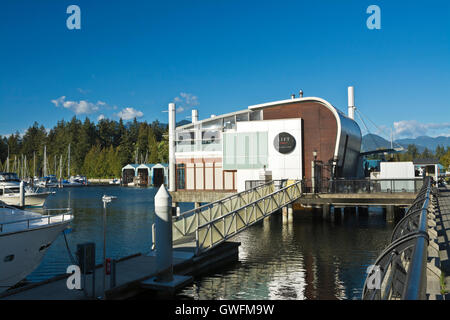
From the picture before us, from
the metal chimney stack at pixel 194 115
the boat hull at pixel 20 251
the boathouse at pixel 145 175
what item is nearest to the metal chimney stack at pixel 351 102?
the metal chimney stack at pixel 194 115

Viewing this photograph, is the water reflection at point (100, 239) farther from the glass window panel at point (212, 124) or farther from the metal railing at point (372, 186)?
the metal railing at point (372, 186)

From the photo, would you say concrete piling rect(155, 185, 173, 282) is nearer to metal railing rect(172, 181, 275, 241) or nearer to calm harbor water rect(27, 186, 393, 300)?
calm harbor water rect(27, 186, 393, 300)

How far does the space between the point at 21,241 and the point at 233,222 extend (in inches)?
356

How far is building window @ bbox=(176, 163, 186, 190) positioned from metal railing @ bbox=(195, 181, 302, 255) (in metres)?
17.0

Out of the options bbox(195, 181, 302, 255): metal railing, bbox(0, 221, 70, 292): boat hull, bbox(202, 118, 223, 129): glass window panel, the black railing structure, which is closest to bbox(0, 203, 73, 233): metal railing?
bbox(0, 221, 70, 292): boat hull

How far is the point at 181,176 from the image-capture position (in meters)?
40.8

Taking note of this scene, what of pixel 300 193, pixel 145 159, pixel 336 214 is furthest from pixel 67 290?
pixel 145 159

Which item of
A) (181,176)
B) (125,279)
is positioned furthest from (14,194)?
(125,279)

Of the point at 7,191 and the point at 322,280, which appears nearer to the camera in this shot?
the point at 322,280

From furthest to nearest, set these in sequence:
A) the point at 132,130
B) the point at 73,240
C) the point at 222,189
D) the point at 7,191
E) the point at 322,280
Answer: the point at 132,130
the point at 7,191
the point at 222,189
the point at 73,240
the point at 322,280

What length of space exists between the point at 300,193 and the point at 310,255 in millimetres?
8416

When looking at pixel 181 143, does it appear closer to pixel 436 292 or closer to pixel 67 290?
pixel 67 290

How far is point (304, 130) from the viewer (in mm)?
35375
